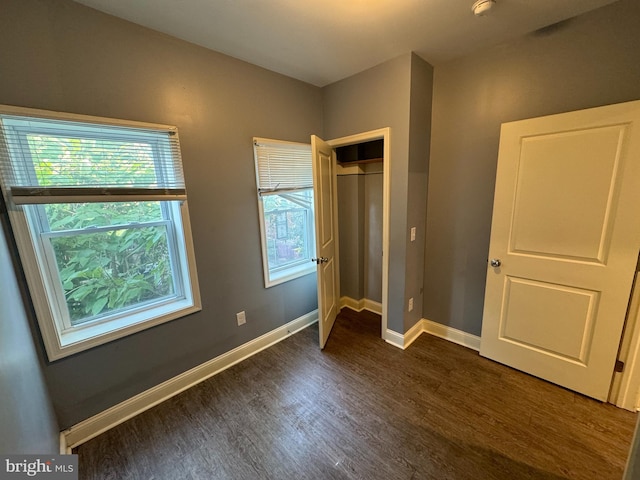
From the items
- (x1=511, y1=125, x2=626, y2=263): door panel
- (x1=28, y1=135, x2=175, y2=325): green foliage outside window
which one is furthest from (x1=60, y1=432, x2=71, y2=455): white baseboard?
(x1=511, y1=125, x2=626, y2=263): door panel

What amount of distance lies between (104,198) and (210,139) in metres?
0.79

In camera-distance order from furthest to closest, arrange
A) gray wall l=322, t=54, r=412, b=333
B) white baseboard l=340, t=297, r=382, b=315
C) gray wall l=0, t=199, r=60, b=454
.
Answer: white baseboard l=340, t=297, r=382, b=315 < gray wall l=322, t=54, r=412, b=333 < gray wall l=0, t=199, r=60, b=454

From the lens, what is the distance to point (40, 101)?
1300mm

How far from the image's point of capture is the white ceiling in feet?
4.76

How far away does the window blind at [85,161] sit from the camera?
4.15ft

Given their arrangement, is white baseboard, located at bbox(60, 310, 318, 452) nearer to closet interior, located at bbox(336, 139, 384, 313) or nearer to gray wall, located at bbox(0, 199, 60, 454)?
gray wall, located at bbox(0, 199, 60, 454)

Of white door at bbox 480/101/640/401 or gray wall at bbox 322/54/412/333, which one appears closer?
white door at bbox 480/101/640/401

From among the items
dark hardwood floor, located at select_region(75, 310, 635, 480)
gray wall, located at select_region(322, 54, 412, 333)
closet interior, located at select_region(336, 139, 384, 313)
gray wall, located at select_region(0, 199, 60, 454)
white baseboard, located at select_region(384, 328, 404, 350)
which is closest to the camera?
gray wall, located at select_region(0, 199, 60, 454)

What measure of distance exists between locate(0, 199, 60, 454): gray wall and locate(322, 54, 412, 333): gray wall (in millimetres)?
2322

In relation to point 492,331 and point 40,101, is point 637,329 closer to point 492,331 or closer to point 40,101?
point 492,331

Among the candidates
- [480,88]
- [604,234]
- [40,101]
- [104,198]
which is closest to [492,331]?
[604,234]

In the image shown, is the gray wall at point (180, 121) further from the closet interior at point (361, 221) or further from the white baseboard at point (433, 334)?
the white baseboard at point (433, 334)

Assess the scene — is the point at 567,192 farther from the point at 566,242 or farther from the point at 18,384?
the point at 18,384

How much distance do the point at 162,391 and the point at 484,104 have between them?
3297mm
